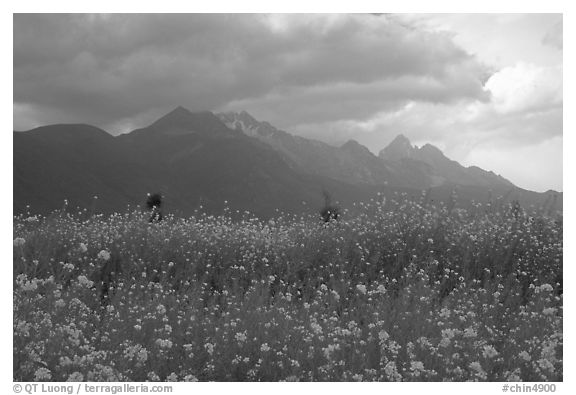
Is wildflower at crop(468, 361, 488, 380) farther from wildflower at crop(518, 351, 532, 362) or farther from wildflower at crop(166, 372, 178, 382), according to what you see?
wildflower at crop(166, 372, 178, 382)

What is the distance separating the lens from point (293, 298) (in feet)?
24.0

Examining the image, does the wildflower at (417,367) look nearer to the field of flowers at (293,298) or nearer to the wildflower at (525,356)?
the field of flowers at (293,298)

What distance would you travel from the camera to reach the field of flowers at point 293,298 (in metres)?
4.86

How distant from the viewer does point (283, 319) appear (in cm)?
577

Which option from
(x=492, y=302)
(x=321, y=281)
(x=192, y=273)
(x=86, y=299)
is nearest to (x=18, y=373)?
(x=86, y=299)

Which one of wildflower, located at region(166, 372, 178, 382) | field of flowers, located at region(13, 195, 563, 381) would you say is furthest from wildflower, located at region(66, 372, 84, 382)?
wildflower, located at region(166, 372, 178, 382)

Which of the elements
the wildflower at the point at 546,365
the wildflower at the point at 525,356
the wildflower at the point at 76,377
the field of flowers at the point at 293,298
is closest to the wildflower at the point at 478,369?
the field of flowers at the point at 293,298

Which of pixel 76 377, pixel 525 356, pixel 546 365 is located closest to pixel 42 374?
pixel 76 377

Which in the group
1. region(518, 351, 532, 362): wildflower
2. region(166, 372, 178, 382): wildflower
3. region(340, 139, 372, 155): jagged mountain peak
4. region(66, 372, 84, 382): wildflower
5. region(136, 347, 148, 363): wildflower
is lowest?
region(166, 372, 178, 382): wildflower

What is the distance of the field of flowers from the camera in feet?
15.9

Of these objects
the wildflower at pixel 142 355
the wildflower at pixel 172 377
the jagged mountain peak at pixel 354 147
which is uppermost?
the jagged mountain peak at pixel 354 147
